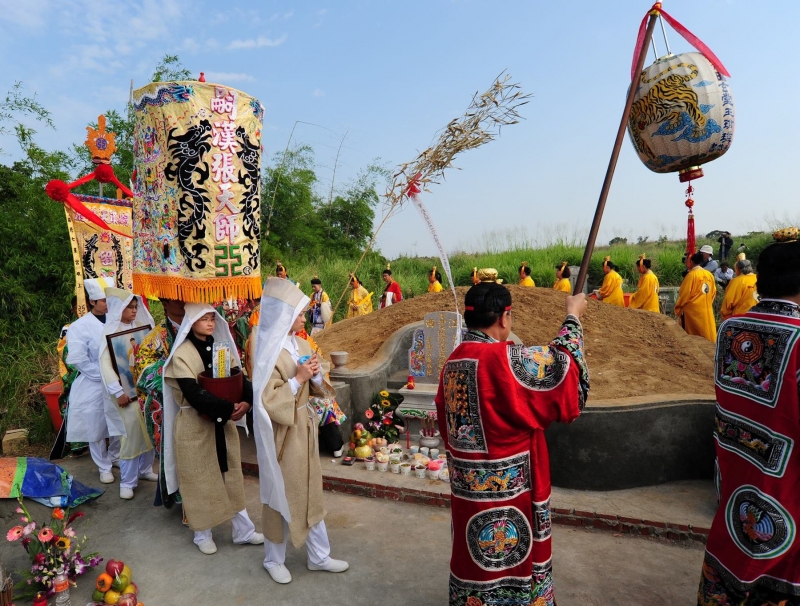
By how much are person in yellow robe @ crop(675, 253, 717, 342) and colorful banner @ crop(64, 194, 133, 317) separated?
8117mm

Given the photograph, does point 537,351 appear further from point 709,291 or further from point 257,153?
point 709,291

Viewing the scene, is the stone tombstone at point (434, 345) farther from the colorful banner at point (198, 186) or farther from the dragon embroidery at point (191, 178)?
the dragon embroidery at point (191, 178)

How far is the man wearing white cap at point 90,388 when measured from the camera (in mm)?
5285

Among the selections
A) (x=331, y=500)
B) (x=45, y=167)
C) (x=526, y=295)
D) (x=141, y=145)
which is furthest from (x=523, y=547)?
(x=45, y=167)

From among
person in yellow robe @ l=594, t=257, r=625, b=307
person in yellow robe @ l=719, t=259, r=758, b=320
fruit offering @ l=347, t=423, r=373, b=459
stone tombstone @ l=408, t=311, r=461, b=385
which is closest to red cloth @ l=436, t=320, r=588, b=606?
fruit offering @ l=347, t=423, r=373, b=459

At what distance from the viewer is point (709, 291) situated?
830 cm

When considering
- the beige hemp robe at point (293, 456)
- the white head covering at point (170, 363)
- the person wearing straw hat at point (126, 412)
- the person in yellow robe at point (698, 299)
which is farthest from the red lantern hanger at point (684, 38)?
the person in yellow robe at point (698, 299)

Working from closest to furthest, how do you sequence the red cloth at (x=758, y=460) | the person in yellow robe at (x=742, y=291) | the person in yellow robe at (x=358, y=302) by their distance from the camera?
the red cloth at (x=758, y=460)
the person in yellow robe at (x=742, y=291)
the person in yellow robe at (x=358, y=302)

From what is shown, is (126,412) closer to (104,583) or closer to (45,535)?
(45,535)

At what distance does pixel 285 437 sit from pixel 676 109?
3.25 metres

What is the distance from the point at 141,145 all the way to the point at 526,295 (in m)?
6.15

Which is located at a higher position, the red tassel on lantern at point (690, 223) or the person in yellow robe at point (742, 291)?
the red tassel on lantern at point (690, 223)

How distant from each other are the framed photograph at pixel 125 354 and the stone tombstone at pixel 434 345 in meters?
2.90

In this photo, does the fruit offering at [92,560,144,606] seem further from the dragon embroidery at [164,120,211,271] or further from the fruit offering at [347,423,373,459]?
the fruit offering at [347,423,373,459]
